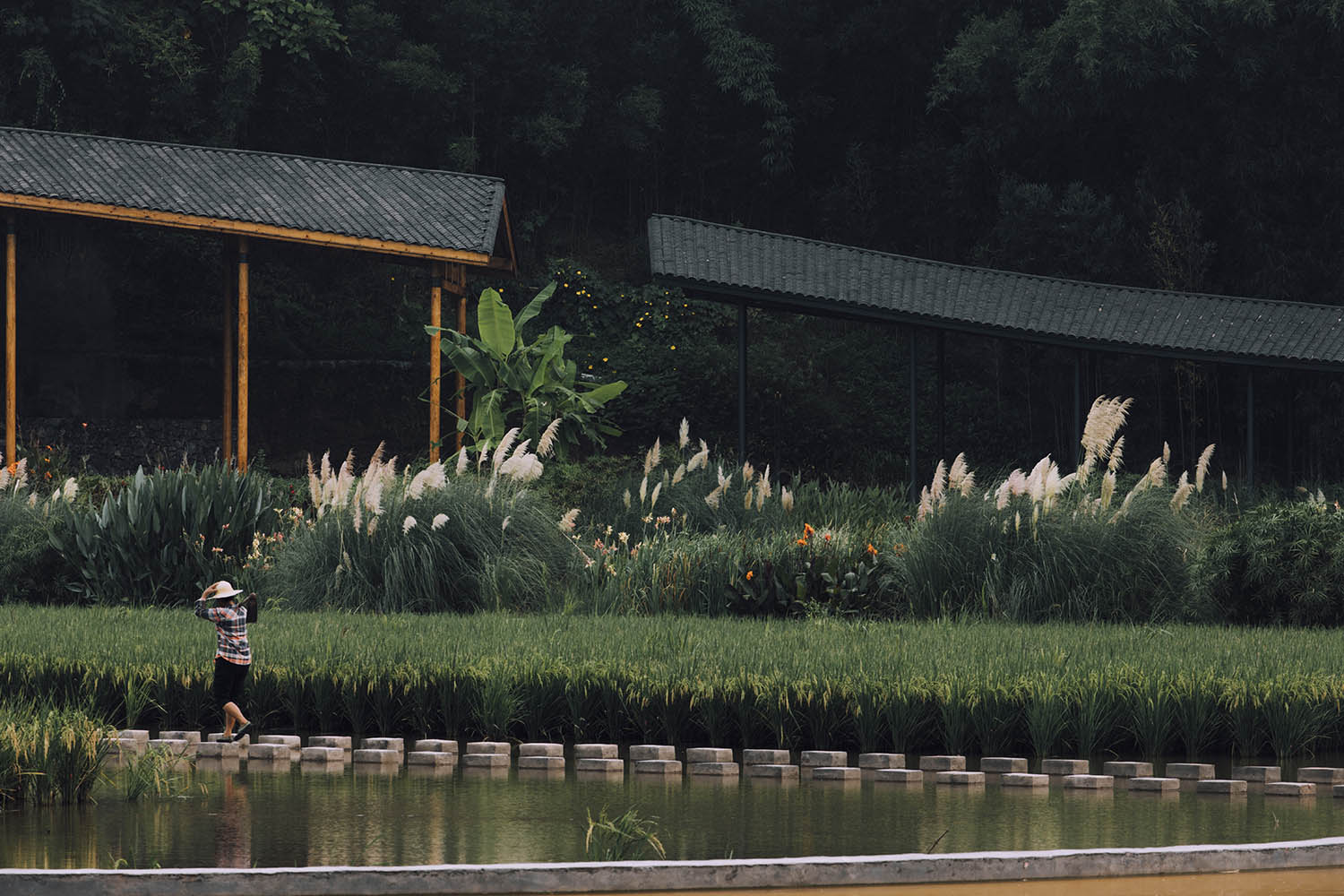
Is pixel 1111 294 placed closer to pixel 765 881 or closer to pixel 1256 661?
pixel 1256 661

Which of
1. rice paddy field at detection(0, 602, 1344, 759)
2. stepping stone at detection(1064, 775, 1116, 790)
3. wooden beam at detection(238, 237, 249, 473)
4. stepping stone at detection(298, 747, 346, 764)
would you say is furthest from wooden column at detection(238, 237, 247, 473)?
stepping stone at detection(1064, 775, 1116, 790)

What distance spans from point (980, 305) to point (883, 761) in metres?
15.1

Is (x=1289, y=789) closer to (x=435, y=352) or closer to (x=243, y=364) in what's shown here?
(x=435, y=352)

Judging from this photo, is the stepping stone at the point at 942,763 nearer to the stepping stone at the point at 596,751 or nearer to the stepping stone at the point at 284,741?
the stepping stone at the point at 596,751

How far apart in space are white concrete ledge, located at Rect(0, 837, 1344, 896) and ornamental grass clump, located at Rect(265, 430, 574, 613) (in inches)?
332

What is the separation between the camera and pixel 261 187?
23.9 meters

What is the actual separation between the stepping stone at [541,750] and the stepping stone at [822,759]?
4.17 ft

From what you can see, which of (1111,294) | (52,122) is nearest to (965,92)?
(1111,294)

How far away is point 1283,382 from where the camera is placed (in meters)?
29.5

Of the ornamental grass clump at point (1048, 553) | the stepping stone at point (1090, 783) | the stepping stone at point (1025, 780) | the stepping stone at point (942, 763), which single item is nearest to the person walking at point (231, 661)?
the stepping stone at point (942, 763)

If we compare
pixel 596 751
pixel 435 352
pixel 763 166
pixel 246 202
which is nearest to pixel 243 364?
pixel 246 202

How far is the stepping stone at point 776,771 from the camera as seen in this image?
344 inches

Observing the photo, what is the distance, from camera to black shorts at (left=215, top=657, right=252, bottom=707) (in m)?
9.68

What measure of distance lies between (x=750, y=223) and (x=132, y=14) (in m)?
13.9
